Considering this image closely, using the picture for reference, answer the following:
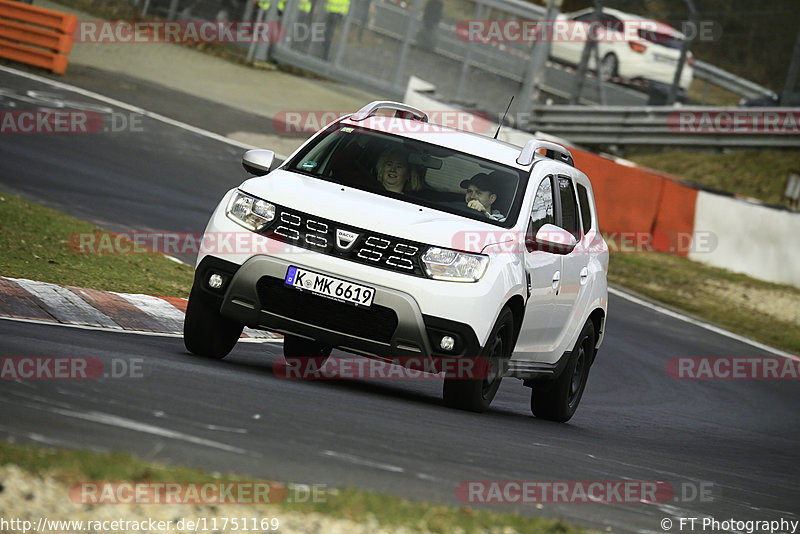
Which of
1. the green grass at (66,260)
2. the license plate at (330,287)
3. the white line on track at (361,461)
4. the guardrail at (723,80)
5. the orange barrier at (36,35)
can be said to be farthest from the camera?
the guardrail at (723,80)

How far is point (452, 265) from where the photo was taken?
26.9 ft

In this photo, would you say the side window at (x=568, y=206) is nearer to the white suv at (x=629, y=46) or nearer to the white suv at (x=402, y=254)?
the white suv at (x=402, y=254)

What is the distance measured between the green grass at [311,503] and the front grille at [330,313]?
2.37 meters

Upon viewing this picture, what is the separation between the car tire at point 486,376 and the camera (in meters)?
8.49

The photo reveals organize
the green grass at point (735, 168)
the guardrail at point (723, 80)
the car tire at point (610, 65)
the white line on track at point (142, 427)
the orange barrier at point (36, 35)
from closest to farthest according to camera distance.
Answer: the white line on track at point (142, 427) → the orange barrier at point (36, 35) → the green grass at point (735, 168) → the guardrail at point (723, 80) → the car tire at point (610, 65)

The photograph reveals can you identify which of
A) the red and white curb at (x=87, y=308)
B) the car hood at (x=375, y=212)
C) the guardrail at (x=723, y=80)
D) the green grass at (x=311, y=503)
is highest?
the guardrail at (x=723, y=80)

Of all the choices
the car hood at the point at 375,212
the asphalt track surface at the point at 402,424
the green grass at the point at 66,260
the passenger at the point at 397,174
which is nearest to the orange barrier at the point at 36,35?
the asphalt track surface at the point at 402,424

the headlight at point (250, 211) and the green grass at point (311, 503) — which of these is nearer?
the green grass at point (311, 503)

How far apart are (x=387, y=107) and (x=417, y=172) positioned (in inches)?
41.5

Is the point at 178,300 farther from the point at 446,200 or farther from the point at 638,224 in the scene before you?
the point at 638,224

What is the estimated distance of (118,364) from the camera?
752cm

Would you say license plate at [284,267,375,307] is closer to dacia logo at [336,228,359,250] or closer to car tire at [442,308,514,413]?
dacia logo at [336,228,359,250]

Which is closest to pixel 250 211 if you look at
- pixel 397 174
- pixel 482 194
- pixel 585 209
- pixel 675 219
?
pixel 397 174

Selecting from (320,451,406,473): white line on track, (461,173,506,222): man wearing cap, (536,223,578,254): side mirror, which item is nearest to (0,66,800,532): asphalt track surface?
(320,451,406,473): white line on track
